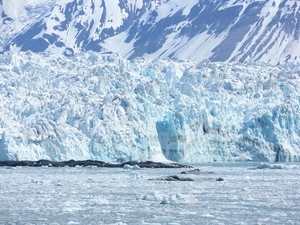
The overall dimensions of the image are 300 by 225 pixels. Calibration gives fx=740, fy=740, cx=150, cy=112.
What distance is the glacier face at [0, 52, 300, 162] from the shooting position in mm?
49812

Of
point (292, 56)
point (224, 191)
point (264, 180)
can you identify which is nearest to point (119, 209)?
point (224, 191)

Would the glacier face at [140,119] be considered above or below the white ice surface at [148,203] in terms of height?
above

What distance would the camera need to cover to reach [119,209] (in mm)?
19469

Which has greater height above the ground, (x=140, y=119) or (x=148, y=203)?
(x=140, y=119)

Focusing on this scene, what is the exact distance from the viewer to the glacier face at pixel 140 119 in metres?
49.8

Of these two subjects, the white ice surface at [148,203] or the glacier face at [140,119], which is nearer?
the white ice surface at [148,203]

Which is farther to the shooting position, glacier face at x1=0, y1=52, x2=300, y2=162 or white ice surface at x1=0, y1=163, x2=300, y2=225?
glacier face at x1=0, y1=52, x2=300, y2=162

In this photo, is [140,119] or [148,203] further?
[140,119]

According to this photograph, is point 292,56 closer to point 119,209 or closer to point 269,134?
point 269,134

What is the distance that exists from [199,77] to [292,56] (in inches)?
4751

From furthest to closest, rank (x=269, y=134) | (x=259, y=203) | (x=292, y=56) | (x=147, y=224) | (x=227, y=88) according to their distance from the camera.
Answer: (x=292, y=56), (x=227, y=88), (x=269, y=134), (x=259, y=203), (x=147, y=224)

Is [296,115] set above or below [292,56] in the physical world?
below

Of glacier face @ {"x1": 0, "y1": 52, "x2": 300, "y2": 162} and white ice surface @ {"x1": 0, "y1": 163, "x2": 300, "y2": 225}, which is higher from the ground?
glacier face @ {"x1": 0, "y1": 52, "x2": 300, "y2": 162}

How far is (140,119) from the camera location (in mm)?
53594
